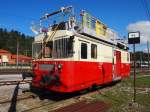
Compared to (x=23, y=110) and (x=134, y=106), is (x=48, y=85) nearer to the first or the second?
(x=23, y=110)

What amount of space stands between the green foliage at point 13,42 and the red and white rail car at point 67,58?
383 feet

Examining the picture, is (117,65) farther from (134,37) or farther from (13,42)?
(13,42)

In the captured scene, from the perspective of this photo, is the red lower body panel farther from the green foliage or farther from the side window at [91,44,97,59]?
the green foliage

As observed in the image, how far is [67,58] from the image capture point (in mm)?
11344

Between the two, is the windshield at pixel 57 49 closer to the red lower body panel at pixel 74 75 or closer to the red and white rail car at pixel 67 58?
the red and white rail car at pixel 67 58

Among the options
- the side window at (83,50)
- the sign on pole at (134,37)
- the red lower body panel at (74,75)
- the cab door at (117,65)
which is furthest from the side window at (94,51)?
the cab door at (117,65)

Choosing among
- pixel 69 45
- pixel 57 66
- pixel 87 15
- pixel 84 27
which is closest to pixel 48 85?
pixel 57 66

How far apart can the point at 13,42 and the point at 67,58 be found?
452 feet

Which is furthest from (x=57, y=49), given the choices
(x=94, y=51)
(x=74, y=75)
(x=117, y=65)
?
(x=117, y=65)

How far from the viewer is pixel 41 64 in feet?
40.5

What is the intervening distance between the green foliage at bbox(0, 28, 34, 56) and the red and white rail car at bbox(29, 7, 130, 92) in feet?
383

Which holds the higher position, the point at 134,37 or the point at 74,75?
the point at 134,37

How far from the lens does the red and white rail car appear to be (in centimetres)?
1134

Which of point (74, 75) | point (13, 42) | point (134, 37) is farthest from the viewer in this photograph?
point (13, 42)
